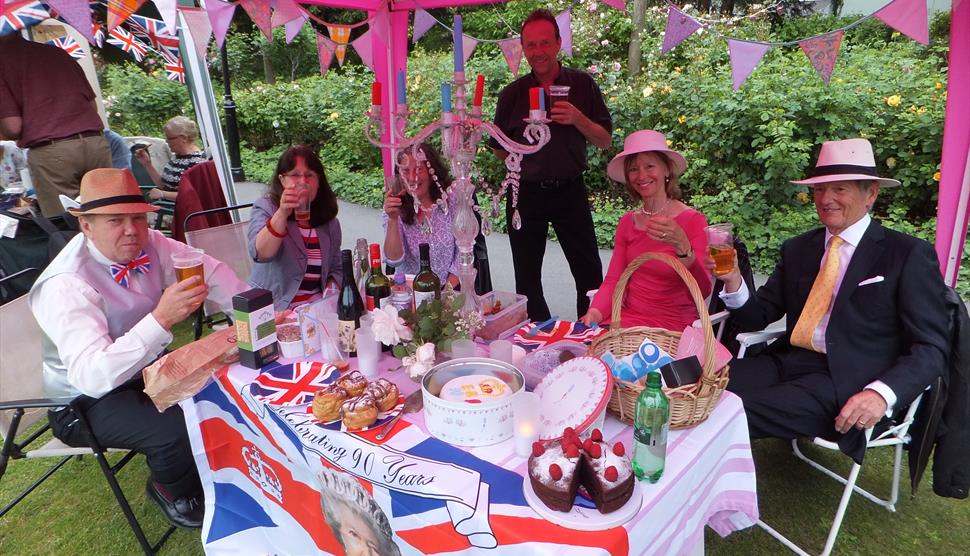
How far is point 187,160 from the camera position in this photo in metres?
5.18

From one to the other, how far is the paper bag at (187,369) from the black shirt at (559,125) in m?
2.08

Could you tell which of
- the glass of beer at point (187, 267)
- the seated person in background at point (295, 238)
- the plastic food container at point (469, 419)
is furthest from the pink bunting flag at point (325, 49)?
the plastic food container at point (469, 419)

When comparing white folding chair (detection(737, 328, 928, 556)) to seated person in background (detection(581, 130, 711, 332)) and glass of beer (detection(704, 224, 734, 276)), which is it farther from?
glass of beer (detection(704, 224, 734, 276))

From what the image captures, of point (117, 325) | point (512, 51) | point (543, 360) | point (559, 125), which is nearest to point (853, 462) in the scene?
point (543, 360)

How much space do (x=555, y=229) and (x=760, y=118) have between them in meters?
3.19

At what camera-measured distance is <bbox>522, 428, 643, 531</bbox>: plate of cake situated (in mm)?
1108

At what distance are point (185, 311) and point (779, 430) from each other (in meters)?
2.12

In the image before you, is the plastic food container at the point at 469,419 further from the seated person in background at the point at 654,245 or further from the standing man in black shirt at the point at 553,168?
the standing man in black shirt at the point at 553,168

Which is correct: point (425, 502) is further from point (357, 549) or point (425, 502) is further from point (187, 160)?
point (187, 160)

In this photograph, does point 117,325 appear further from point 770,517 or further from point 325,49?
point 325,49

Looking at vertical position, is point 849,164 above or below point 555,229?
above

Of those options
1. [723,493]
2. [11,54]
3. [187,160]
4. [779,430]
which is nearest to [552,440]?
[723,493]

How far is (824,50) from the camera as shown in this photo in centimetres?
291

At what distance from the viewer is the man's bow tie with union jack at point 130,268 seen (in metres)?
2.02
